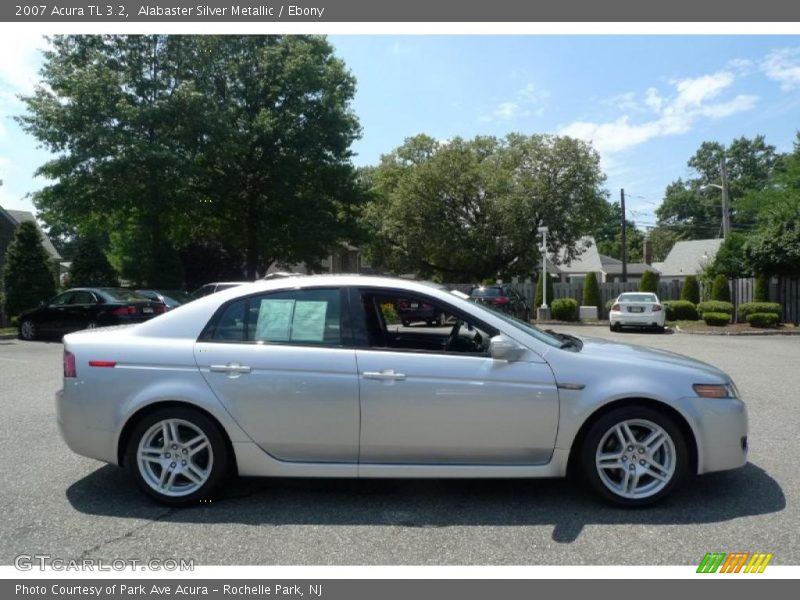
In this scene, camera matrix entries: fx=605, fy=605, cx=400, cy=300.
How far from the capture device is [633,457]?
417 cm

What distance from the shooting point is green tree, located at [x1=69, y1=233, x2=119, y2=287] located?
81.5ft

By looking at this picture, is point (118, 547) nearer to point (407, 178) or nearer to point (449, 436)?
point (449, 436)

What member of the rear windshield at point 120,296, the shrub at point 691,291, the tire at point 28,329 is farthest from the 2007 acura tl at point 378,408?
the shrub at point 691,291

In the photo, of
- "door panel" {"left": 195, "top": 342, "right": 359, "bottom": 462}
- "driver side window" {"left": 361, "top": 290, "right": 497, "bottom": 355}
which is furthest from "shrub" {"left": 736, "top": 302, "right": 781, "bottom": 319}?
"door panel" {"left": 195, "top": 342, "right": 359, "bottom": 462}

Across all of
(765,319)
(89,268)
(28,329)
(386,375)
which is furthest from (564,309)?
(386,375)

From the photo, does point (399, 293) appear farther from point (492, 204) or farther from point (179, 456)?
point (492, 204)

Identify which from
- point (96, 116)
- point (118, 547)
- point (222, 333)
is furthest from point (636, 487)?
point (96, 116)

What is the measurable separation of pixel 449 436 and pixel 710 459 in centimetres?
181

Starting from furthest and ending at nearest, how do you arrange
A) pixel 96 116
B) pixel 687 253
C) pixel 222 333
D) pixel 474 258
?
1. pixel 687 253
2. pixel 474 258
3. pixel 96 116
4. pixel 222 333

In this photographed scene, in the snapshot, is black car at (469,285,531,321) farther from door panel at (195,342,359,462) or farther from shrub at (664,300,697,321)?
door panel at (195,342,359,462)

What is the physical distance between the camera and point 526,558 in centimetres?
349

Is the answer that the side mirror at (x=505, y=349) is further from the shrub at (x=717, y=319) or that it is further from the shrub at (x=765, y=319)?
the shrub at (x=765, y=319)

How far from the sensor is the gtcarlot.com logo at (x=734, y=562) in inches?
133

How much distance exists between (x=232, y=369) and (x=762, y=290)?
25.3 meters
